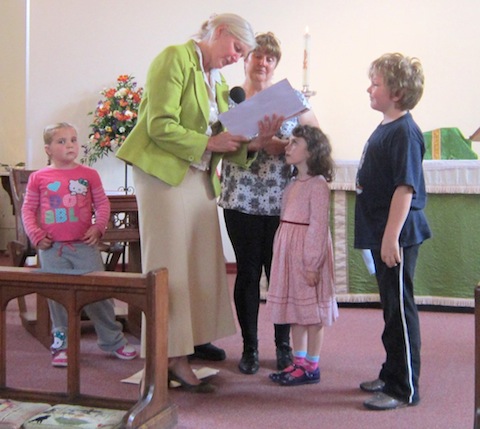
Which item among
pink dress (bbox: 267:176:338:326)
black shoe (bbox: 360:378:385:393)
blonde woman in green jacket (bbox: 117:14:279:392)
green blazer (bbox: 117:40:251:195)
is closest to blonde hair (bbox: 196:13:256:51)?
blonde woman in green jacket (bbox: 117:14:279:392)

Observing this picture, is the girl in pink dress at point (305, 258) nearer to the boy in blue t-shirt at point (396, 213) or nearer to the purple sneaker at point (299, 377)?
the purple sneaker at point (299, 377)

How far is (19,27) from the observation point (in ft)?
22.3

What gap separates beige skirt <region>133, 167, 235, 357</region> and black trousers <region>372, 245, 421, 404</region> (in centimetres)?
62

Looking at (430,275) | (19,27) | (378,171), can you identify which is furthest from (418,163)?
(19,27)

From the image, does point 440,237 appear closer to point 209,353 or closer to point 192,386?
point 209,353

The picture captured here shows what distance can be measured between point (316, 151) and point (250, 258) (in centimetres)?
56

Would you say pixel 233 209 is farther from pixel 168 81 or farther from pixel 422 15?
pixel 422 15

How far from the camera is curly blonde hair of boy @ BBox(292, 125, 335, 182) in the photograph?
2605 millimetres

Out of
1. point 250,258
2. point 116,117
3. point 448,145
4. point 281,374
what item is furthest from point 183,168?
point 116,117

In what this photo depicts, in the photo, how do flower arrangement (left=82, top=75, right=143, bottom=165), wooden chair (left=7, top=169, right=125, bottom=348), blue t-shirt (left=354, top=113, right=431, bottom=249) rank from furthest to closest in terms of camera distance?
1. flower arrangement (left=82, top=75, right=143, bottom=165)
2. wooden chair (left=7, top=169, right=125, bottom=348)
3. blue t-shirt (left=354, top=113, right=431, bottom=249)

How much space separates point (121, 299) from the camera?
6.55 ft

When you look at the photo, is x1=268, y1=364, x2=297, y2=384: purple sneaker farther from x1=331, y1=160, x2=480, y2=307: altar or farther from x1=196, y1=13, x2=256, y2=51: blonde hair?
x1=331, y1=160, x2=480, y2=307: altar

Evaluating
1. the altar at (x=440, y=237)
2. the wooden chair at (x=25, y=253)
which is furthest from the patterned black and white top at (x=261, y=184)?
the altar at (x=440, y=237)

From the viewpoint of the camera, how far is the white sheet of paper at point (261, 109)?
2.38 m
